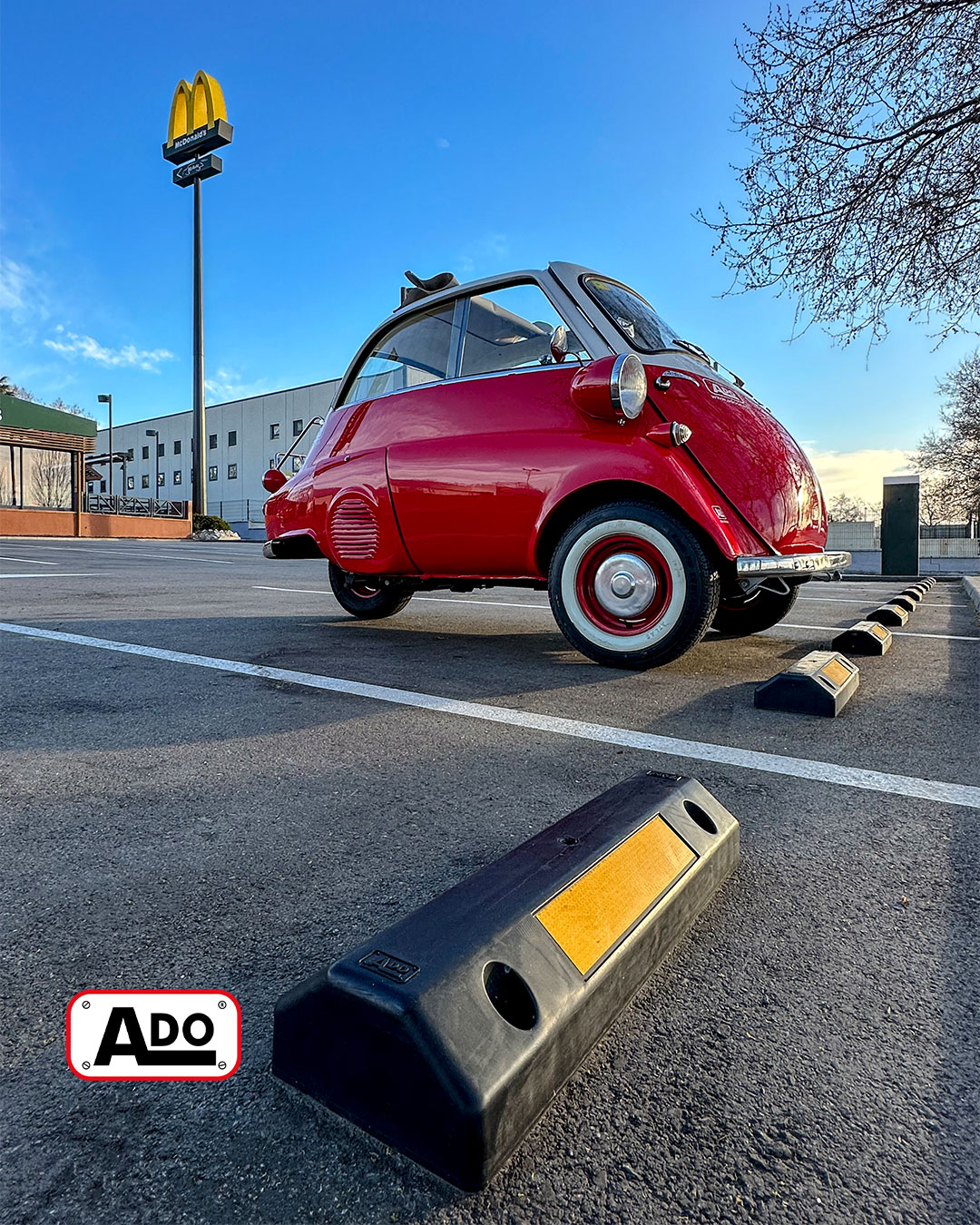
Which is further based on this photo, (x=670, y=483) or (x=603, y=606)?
(x=603, y=606)

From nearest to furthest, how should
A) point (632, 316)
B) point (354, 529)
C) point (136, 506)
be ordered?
1. point (632, 316)
2. point (354, 529)
3. point (136, 506)

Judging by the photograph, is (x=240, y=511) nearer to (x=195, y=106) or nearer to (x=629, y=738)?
(x=195, y=106)

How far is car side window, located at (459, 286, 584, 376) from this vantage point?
4086 mm

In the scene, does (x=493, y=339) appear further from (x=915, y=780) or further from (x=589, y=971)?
(x=589, y=971)

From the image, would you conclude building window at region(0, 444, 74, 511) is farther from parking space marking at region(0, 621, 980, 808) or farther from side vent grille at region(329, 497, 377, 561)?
parking space marking at region(0, 621, 980, 808)

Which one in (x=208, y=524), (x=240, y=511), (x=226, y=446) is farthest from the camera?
(x=226, y=446)

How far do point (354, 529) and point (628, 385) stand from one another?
1.96 meters

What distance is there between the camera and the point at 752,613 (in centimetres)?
512

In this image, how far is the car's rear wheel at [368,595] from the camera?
18.0 feet

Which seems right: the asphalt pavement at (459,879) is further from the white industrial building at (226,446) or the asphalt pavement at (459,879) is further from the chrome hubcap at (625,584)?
the white industrial building at (226,446)

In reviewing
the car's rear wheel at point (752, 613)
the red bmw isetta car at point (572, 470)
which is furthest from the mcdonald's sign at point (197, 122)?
the car's rear wheel at point (752, 613)

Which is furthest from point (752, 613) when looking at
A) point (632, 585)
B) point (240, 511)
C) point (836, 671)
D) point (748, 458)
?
point (240, 511)

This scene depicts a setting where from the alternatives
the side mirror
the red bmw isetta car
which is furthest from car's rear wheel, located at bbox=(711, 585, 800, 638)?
the side mirror

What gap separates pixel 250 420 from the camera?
60.7 m
